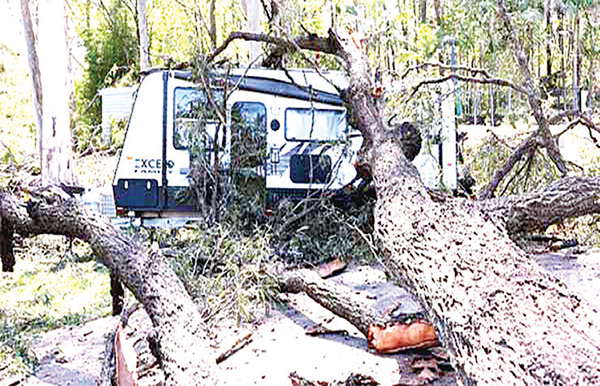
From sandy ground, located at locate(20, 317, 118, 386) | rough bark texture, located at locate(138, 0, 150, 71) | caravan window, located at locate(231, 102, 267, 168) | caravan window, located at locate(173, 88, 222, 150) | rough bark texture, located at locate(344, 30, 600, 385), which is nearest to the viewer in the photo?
rough bark texture, located at locate(344, 30, 600, 385)

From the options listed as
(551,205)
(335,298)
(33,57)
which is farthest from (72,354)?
(33,57)

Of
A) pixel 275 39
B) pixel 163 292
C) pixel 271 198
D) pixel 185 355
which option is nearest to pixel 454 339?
pixel 185 355

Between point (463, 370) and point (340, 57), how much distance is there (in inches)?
187

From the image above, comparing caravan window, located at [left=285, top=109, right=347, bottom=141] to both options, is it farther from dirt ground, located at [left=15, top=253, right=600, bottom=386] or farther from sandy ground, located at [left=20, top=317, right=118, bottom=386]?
sandy ground, located at [left=20, top=317, right=118, bottom=386]

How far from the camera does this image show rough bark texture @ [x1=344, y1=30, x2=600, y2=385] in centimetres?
195

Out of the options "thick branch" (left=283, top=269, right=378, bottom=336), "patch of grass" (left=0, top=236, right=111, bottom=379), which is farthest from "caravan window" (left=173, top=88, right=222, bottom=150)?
"thick branch" (left=283, top=269, right=378, bottom=336)

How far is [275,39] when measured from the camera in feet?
22.3

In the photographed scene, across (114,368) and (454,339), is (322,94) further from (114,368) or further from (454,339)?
(454,339)

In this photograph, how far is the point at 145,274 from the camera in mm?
3914

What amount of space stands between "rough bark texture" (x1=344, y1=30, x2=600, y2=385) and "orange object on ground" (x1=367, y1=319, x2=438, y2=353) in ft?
2.18

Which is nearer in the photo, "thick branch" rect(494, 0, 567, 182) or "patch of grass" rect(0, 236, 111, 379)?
"patch of grass" rect(0, 236, 111, 379)

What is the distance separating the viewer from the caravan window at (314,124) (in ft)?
28.4

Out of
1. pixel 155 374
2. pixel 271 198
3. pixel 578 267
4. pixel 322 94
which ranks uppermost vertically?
pixel 322 94

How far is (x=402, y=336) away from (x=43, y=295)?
15.1ft
